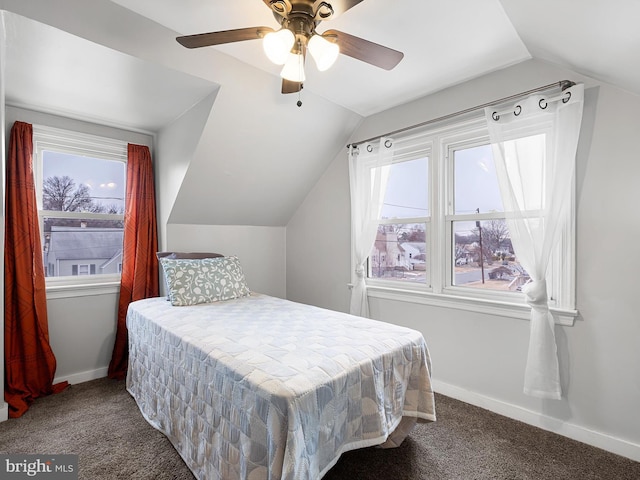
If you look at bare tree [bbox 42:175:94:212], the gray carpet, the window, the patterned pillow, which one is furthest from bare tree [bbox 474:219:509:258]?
bare tree [bbox 42:175:94:212]

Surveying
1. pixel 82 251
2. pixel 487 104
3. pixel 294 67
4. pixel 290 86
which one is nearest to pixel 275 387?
pixel 294 67

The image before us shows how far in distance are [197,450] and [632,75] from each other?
2.85 meters

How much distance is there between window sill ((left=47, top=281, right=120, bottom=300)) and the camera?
2.63 m

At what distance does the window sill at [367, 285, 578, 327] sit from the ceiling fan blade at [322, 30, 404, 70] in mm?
1729

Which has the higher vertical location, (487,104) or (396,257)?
(487,104)

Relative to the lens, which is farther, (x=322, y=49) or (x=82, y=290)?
(x=82, y=290)

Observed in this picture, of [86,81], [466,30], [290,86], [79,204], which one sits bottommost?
[79,204]

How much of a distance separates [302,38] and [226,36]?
1.10ft

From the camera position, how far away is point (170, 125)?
2926mm

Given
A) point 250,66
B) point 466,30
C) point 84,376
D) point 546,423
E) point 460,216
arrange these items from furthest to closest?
point 84,376 → point 460,216 → point 250,66 → point 546,423 → point 466,30

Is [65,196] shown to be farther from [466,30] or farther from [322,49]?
[466,30]

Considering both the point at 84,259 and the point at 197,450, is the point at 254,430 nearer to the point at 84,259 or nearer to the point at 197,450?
the point at 197,450

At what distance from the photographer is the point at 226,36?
4.64ft

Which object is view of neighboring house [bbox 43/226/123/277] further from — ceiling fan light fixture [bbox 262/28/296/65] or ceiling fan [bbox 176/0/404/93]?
ceiling fan light fixture [bbox 262/28/296/65]
